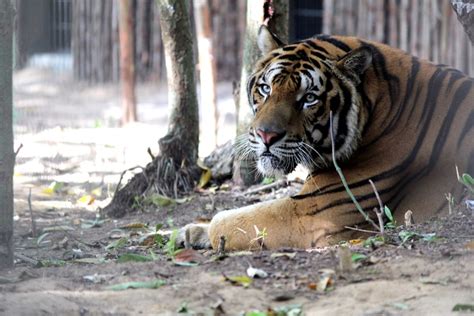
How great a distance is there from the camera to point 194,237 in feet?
17.0

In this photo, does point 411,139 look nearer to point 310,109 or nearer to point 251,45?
point 310,109

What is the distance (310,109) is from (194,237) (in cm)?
98

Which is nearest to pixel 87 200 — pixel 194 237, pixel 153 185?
pixel 153 185

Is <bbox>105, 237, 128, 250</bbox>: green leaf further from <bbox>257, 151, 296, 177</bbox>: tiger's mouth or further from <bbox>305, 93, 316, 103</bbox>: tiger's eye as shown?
<bbox>305, 93, 316, 103</bbox>: tiger's eye

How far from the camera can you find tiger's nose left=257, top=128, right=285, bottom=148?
475cm

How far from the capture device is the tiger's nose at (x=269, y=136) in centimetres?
475

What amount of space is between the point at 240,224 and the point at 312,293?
4.45 ft

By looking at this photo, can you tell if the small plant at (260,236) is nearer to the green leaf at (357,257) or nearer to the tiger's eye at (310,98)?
the tiger's eye at (310,98)

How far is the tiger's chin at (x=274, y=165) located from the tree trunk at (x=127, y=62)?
7.23m

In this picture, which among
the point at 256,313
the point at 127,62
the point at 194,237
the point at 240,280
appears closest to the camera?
the point at 256,313

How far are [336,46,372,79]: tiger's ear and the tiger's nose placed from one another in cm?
53

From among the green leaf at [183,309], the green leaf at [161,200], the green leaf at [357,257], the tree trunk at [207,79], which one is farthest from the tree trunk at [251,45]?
the green leaf at [183,309]

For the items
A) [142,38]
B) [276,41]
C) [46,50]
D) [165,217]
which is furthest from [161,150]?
[46,50]

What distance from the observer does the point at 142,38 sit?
15375 millimetres
